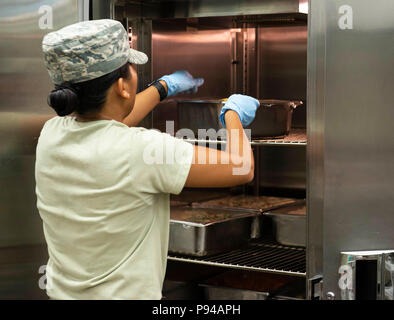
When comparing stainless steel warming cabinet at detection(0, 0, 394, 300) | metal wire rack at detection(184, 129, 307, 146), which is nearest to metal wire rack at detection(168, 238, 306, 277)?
stainless steel warming cabinet at detection(0, 0, 394, 300)

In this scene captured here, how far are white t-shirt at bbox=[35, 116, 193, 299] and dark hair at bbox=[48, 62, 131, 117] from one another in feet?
0.16

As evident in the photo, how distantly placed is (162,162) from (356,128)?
26.9 inches

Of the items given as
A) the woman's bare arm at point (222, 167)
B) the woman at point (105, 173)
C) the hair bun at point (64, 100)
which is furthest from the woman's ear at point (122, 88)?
the woman's bare arm at point (222, 167)

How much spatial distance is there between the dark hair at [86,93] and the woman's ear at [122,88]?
1 centimetres

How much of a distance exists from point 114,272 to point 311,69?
835 millimetres

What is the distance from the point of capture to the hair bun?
62.7 inches

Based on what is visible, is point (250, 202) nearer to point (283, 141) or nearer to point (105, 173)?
point (283, 141)

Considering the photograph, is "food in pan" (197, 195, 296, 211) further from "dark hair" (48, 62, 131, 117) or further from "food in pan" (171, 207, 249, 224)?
"dark hair" (48, 62, 131, 117)

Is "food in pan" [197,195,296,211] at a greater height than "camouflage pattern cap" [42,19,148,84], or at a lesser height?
lesser

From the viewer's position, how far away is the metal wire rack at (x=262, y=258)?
2258 millimetres

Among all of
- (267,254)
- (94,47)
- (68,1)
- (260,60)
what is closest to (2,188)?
(68,1)

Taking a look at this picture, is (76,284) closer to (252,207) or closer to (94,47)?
(94,47)

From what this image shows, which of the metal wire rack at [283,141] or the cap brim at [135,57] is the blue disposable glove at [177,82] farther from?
the cap brim at [135,57]

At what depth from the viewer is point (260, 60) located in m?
3.03
